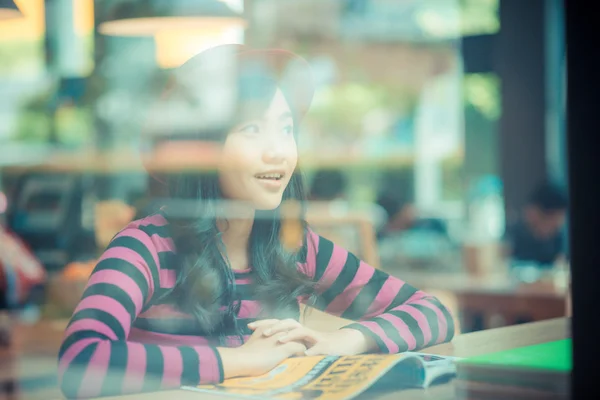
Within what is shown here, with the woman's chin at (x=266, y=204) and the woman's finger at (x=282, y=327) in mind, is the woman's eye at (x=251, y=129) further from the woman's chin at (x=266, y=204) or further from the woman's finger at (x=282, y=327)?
the woman's finger at (x=282, y=327)

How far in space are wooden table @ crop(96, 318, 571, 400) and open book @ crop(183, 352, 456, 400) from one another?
1cm

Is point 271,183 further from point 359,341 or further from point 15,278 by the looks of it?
point 15,278

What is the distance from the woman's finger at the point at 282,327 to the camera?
35.2 inches

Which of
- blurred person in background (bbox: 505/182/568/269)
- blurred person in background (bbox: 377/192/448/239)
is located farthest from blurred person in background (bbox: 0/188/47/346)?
blurred person in background (bbox: 505/182/568/269)

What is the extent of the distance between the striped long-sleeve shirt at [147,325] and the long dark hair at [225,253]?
0.01 m

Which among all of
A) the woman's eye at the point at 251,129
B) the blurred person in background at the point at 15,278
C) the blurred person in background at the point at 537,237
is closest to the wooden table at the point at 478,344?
A: the woman's eye at the point at 251,129

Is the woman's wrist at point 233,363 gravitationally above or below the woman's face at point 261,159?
below

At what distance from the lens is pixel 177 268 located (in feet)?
2.87

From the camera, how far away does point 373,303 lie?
0.96 meters

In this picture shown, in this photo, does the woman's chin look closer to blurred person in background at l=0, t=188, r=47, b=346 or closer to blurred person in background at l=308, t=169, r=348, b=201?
blurred person in background at l=308, t=169, r=348, b=201

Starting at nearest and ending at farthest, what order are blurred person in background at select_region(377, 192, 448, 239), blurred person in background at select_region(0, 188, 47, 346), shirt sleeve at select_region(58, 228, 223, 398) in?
shirt sleeve at select_region(58, 228, 223, 398)
blurred person in background at select_region(0, 188, 47, 346)
blurred person in background at select_region(377, 192, 448, 239)

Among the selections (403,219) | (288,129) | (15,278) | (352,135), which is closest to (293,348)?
(288,129)

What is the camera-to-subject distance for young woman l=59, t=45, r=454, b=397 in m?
0.83

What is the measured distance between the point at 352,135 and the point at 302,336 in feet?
3.73
